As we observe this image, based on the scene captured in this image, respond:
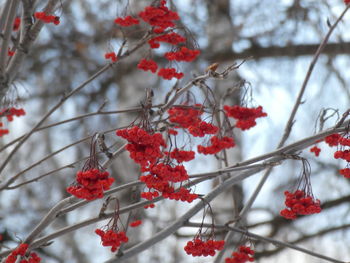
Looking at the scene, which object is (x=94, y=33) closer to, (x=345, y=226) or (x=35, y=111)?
(x=35, y=111)

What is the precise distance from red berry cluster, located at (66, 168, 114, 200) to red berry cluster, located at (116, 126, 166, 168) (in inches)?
4.3

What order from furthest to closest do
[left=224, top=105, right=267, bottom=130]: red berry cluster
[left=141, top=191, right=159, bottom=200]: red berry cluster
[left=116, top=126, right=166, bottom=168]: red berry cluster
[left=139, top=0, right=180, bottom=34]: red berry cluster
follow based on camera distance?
[left=224, top=105, right=267, bottom=130]: red berry cluster → [left=139, top=0, right=180, bottom=34]: red berry cluster → [left=141, top=191, right=159, bottom=200]: red berry cluster → [left=116, top=126, right=166, bottom=168]: red berry cluster

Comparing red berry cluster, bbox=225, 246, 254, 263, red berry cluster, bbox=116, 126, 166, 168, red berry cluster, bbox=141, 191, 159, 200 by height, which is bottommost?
red berry cluster, bbox=116, 126, 166, 168

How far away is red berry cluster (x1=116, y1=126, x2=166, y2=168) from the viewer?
1.62m

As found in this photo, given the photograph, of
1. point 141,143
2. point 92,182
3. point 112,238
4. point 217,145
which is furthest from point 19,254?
point 217,145

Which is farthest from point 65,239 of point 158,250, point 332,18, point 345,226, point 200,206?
point 200,206

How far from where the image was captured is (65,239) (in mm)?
5805

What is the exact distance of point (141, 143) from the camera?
164 cm

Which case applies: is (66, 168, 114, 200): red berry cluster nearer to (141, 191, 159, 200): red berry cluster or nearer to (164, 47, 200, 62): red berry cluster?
(141, 191, 159, 200): red berry cluster

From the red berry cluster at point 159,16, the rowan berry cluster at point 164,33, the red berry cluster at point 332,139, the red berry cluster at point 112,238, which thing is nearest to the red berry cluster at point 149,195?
the red berry cluster at point 112,238

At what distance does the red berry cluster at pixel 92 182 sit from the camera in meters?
1.62

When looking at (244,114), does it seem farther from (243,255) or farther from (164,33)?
(243,255)

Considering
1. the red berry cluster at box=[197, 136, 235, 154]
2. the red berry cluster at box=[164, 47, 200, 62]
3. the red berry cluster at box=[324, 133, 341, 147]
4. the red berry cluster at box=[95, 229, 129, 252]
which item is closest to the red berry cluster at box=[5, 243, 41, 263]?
the red berry cluster at box=[95, 229, 129, 252]

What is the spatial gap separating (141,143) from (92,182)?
0.62ft
